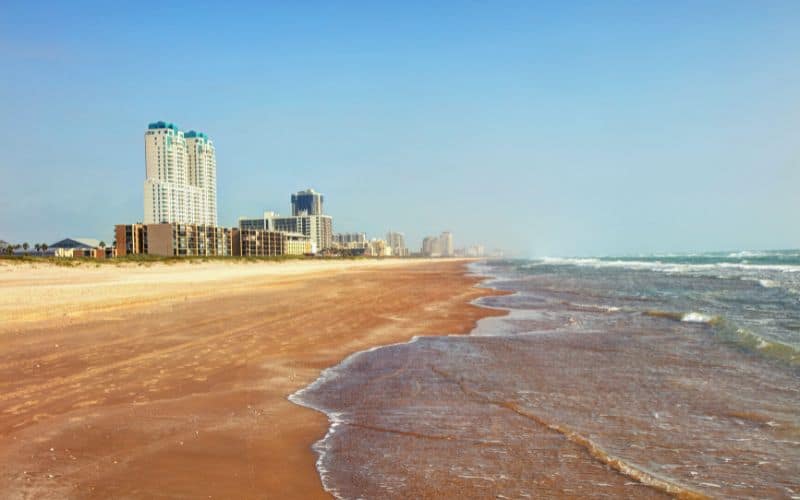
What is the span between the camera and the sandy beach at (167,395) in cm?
443

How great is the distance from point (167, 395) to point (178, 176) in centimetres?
18386

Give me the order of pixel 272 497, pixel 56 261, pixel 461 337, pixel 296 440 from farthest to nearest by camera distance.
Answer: pixel 56 261
pixel 461 337
pixel 296 440
pixel 272 497

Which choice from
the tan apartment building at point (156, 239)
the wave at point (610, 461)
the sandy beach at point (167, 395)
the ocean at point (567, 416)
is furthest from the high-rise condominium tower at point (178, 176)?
the wave at point (610, 461)

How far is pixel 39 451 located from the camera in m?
4.98

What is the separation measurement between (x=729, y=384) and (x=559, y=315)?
8.96 metres

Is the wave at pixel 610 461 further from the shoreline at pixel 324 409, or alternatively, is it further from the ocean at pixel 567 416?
the shoreline at pixel 324 409

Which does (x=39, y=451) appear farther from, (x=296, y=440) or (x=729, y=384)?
(x=729, y=384)

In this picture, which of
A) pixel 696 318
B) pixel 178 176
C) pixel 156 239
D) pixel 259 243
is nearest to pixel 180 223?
pixel 156 239

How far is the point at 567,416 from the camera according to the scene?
612 centimetres

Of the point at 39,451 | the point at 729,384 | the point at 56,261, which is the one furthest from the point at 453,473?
the point at 56,261

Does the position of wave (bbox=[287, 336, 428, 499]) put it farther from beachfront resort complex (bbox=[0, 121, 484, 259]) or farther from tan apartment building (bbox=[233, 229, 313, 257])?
tan apartment building (bbox=[233, 229, 313, 257])

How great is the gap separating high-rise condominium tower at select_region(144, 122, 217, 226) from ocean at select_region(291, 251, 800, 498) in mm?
160051

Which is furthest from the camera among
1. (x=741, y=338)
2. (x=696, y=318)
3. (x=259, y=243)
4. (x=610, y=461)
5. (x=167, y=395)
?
(x=259, y=243)

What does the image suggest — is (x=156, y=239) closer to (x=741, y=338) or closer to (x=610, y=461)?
(x=741, y=338)
